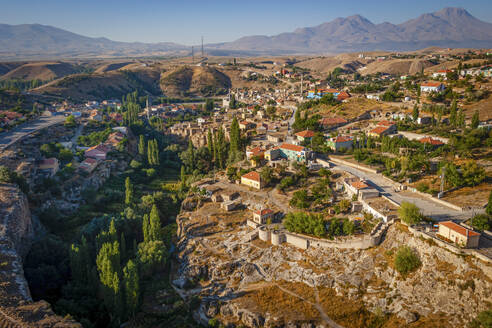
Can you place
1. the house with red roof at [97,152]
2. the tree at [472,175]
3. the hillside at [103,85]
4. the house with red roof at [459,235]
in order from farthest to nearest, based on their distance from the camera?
1. the hillside at [103,85]
2. the house with red roof at [97,152]
3. the tree at [472,175]
4. the house with red roof at [459,235]

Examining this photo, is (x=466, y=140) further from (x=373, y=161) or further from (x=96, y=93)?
(x=96, y=93)

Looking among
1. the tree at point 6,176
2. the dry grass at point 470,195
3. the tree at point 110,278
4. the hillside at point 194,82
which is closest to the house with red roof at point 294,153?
the dry grass at point 470,195

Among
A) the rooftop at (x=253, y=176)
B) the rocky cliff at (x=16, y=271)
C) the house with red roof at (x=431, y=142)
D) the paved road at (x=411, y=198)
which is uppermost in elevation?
the house with red roof at (x=431, y=142)

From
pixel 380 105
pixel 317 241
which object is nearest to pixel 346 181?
pixel 317 241

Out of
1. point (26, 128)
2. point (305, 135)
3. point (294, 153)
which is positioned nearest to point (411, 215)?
point (294, 153)

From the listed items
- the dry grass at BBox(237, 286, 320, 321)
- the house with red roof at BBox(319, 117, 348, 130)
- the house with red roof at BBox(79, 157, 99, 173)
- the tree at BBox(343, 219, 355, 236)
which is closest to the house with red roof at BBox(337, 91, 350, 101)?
the house with red roof at BBox(319, 117, 348, 130)

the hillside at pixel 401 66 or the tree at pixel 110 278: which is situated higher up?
the hillside at pixel 401 66

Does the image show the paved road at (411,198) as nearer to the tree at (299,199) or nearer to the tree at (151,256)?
the tree at (299,199)

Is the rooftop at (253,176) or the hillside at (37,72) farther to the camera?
the hillside at (37,72)

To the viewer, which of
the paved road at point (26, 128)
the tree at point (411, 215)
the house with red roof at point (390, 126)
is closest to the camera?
the tree at point (411, 215)
